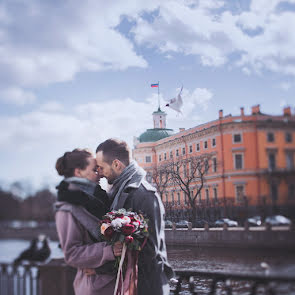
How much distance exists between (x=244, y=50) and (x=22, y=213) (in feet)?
11.5

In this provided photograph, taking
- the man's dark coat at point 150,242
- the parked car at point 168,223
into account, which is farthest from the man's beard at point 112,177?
the parked car at point 168,223

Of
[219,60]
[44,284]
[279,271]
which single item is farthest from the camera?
[44,284]

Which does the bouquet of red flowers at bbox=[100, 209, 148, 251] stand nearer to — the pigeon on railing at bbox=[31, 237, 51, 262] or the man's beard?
the man's beard

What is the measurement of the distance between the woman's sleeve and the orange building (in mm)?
742

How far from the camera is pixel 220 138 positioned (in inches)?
104

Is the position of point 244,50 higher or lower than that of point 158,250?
higher

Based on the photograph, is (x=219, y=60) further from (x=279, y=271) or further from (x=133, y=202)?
(x=279, y=271)

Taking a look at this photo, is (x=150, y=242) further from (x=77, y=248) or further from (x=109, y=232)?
(x=77, y=248)

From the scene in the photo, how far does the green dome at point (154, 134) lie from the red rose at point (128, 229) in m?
0.96

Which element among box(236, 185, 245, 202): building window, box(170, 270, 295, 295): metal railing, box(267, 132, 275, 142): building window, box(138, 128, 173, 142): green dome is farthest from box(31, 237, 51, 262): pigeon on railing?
box(267, 132, 275, 142): building window

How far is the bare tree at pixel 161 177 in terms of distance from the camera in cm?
324

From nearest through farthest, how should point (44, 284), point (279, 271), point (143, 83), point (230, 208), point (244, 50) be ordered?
point (279, 271) < point (230, 208) < point (244, 50) < point (143, 83) < point (44, 284)

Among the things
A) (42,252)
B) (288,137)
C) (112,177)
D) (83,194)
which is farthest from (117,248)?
(42,252)

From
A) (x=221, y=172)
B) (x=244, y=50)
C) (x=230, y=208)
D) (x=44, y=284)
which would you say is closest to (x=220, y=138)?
(x=221, y=172)
